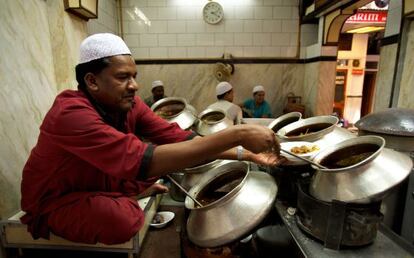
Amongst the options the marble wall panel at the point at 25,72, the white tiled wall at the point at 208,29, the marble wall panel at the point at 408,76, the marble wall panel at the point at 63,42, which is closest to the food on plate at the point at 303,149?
the marble wall panel at the point at 408,76

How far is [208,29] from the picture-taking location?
18.2ft

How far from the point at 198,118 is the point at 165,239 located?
129cm

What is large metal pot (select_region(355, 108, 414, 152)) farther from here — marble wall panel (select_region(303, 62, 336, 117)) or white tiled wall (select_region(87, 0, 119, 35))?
white tiled wall (select_region(87, 0, 119, 35))

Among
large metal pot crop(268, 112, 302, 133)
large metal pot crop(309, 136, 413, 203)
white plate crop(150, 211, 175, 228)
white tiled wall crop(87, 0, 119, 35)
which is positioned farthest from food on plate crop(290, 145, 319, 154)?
white tiled wall crop(87, 0, 119, 35)

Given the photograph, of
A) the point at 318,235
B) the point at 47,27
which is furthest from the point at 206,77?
the point at 318,235

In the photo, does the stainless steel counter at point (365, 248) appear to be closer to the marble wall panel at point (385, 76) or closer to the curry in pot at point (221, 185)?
the curry in pot at point (221, 185)

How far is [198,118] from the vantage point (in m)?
2.83

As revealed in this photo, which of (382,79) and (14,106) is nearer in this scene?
(14,106)

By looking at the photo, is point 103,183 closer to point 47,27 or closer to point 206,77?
point 47,27

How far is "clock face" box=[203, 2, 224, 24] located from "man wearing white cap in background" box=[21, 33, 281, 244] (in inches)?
171

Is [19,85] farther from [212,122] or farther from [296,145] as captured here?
[296,145]

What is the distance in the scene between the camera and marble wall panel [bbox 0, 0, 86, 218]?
2.01m

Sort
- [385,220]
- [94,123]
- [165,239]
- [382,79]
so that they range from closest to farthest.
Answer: [94,123] < [385,220] < [165,239] < [382,79]

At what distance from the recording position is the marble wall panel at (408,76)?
2.74 metres
